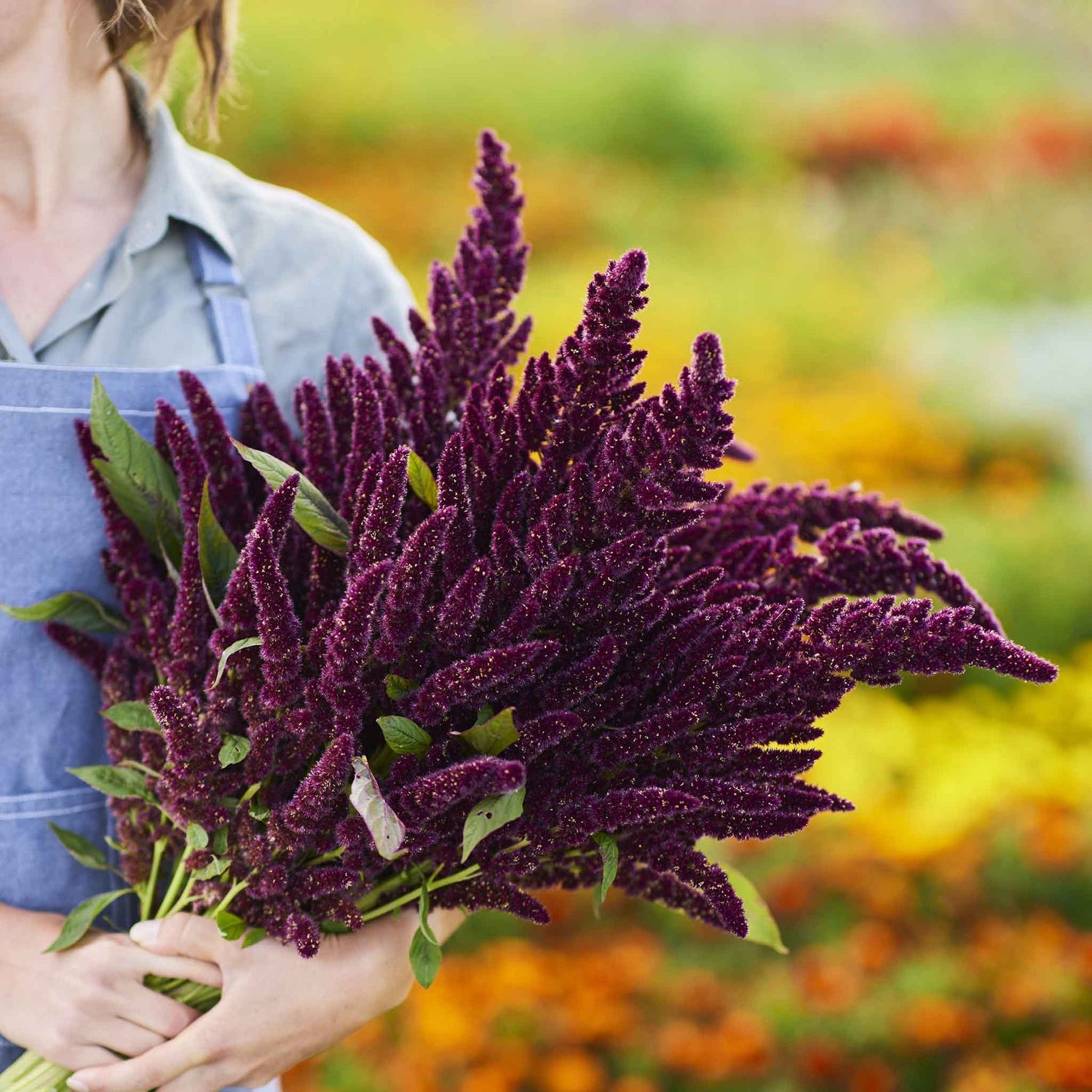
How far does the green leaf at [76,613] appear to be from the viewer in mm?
791

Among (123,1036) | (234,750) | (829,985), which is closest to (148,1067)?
(123,1036)

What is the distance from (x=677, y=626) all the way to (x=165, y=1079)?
44cm

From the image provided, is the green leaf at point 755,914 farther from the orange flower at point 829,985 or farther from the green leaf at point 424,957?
the orange flower at point 829,985

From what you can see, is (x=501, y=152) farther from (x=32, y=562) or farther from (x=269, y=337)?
(x=32, y=562)

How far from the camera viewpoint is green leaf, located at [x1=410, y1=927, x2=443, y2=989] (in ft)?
2.27

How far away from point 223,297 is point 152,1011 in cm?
51

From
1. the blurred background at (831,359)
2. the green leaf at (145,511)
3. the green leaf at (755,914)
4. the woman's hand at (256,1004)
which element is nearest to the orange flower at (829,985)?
the blurred background at (831,359)

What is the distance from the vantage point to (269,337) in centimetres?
96

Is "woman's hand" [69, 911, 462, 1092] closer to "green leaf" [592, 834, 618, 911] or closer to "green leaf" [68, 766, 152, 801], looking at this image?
"green leaf" [68, 766, 152, 801]

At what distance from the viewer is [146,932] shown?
751mm

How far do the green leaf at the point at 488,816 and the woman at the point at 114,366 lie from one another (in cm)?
22

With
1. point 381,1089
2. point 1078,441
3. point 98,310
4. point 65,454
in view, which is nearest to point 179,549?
point 65,454

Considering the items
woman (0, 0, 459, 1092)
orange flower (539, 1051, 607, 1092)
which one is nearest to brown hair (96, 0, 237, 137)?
woman (0, 0, 459, 1092)

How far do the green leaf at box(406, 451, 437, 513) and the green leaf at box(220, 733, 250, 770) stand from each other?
0.53ft
